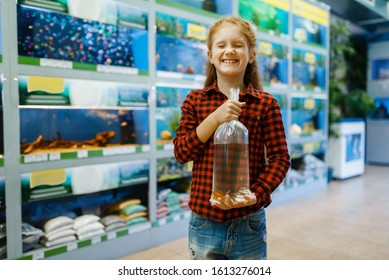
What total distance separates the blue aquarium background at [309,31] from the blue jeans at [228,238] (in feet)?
14.9

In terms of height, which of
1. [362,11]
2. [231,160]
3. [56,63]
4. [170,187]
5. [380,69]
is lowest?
[170,187]

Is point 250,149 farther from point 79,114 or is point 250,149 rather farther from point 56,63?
point 79,114

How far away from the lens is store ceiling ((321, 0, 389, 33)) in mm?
6500

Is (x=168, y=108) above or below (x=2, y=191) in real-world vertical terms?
above

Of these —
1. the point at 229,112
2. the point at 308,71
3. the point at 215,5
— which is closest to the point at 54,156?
the point at 229,112

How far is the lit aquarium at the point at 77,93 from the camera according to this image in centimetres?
267

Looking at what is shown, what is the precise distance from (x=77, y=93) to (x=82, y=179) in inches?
26.8

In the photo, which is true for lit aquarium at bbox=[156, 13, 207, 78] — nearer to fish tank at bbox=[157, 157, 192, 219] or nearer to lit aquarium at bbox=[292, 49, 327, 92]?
fish tank at bbox=[157, 157, 192, 219]

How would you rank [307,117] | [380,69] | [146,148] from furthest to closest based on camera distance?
1. [380,69]
2. [307,117]
3. [146,148]

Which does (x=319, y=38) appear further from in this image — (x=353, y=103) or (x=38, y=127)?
(x=38, y=127)

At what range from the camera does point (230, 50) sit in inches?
48.4

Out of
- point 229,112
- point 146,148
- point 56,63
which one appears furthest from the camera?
point 146,148

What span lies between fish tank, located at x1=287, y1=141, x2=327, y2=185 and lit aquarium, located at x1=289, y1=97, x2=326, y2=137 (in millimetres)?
192

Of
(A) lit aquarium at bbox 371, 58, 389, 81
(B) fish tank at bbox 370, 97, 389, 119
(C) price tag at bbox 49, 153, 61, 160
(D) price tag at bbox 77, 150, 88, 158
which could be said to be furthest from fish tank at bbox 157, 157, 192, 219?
(A) lit aquarium at bbox 371, 58, 389, 81
